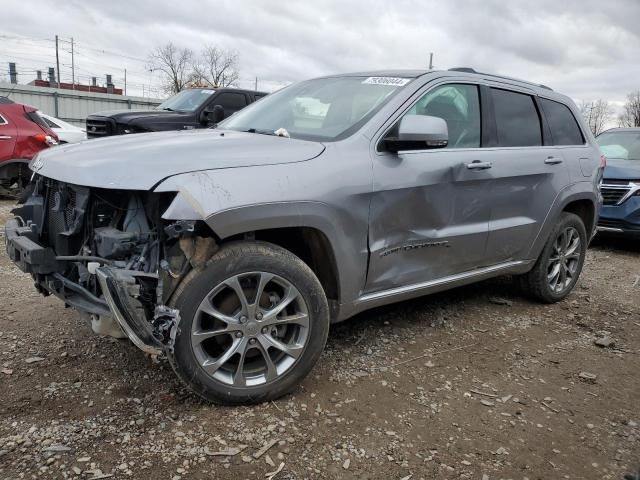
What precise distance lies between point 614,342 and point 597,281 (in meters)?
1.90

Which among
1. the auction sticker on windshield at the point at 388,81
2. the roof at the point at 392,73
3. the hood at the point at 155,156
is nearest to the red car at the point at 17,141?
the hood at the point at 155,156

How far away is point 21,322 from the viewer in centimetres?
383

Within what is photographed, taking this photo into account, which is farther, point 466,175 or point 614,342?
point 614,342

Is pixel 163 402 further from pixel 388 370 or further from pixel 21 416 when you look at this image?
pixel 388 370

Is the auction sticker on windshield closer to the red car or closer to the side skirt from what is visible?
the side skirt

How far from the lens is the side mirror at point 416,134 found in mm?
3041

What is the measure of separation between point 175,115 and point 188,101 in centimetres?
89

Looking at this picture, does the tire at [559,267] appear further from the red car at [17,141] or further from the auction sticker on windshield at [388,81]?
the red car at [17,141]

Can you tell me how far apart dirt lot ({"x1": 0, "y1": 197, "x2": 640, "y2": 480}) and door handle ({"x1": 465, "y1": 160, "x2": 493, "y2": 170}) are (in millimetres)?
1218

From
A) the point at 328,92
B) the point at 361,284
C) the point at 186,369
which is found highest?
the point at 328,92

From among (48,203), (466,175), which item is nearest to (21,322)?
(48,203)

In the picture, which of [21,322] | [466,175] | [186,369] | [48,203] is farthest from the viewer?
[21,322]

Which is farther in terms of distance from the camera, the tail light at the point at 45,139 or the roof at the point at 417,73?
the tail light at the point at 45,139

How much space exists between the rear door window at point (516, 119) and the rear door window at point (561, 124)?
194 mm
